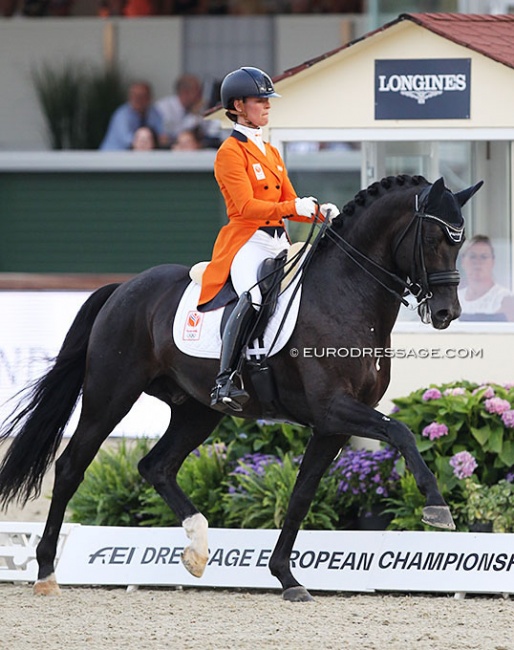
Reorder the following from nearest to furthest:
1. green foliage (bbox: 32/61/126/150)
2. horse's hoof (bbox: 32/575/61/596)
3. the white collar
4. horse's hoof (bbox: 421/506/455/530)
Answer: horse's hoof (bbox: 421/506/455/530)
the white collar
horse's hoof (bbox: 32/575/61/596)
green foliage (bbox: 32/61/126/150)

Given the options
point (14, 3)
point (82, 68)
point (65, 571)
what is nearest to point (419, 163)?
point (65, 571)

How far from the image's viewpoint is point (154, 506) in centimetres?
803

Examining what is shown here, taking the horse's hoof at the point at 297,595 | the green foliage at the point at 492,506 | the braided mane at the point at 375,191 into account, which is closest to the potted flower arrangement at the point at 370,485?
the green foliage at the point at 492,506

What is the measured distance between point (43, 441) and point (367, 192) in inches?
84.5

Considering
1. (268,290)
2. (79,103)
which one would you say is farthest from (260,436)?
(79,103)

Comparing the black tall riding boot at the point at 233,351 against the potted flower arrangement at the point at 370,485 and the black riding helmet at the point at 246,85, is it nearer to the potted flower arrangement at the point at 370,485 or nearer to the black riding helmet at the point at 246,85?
the black riding helmet at the point at 246,85

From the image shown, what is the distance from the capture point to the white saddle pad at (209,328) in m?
6.52

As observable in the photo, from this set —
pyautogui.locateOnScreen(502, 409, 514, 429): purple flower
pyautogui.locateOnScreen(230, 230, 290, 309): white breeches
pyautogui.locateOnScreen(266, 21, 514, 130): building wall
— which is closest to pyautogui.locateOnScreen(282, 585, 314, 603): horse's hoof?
pyautogui.locateOnScreen(230, 230, 290, 309): white breeches

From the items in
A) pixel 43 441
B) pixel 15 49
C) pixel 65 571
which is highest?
pixel 15 49

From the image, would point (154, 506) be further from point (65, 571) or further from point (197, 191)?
point (197, 191)

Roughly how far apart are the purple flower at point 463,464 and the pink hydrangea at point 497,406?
291mm

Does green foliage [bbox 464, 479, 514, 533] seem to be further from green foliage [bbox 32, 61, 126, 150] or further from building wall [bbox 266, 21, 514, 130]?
green foliage [bbox 32, 61, 126, 150]

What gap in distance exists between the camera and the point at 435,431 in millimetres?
7566

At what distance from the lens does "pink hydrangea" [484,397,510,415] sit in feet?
24.8
